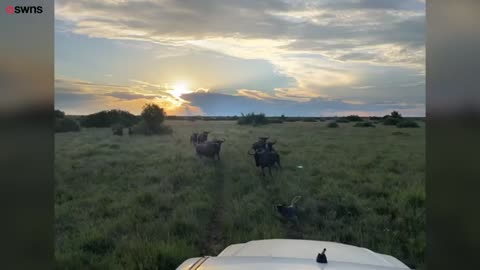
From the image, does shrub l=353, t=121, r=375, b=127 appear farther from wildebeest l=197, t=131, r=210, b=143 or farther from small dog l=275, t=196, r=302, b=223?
wildebeest l=197, t=131, r=210, b=143

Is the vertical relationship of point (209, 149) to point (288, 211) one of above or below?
above

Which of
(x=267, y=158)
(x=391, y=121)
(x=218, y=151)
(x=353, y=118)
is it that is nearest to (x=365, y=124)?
(x=353, y=118)

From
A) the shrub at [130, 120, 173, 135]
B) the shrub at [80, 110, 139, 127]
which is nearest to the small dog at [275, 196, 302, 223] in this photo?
the shrub at [130, 120, 173, 135]

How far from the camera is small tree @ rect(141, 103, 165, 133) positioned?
3.29 metres

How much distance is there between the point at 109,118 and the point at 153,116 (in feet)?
1.18

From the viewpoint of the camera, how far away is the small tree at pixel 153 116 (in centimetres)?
329

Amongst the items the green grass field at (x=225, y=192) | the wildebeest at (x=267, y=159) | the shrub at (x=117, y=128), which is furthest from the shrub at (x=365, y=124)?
the shrub at (x=117, y=128)


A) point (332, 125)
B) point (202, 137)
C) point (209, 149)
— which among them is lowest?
point (209, 149)

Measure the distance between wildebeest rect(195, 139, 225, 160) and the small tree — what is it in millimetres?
380

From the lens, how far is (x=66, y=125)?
10.5ft

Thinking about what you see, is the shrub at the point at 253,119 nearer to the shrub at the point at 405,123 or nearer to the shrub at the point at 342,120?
the shrub at the point at 342,120

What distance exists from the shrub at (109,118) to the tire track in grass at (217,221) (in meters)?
0.83

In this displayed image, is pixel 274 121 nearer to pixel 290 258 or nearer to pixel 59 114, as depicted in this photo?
pixel 59 114

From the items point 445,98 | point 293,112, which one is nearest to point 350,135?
point 293,112
